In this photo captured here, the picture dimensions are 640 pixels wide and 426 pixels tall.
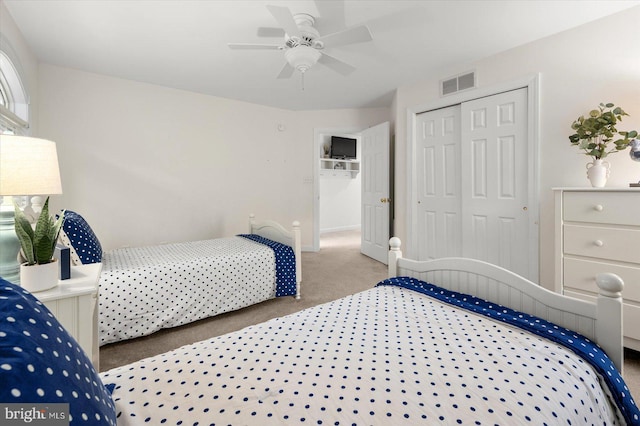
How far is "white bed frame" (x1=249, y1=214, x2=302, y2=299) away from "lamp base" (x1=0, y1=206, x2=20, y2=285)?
6.42ft

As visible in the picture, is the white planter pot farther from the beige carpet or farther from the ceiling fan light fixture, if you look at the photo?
the ceiling fan light fixture

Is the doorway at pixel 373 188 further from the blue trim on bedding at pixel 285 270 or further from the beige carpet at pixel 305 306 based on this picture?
the blue trim on bedding at pixel 285 270

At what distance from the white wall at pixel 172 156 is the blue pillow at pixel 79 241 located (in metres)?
1.59

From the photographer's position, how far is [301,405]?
0.75 metres

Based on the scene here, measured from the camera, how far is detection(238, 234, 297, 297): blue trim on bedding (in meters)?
2.87

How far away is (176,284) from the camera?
2.30 m

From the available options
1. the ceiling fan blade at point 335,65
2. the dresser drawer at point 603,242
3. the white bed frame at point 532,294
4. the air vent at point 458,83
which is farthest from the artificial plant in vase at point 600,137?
the ceiling fan blade at point 335,65

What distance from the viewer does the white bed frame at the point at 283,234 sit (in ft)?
9.59

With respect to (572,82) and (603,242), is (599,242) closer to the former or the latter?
(603,242)

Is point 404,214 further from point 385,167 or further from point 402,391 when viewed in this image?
point 402,391

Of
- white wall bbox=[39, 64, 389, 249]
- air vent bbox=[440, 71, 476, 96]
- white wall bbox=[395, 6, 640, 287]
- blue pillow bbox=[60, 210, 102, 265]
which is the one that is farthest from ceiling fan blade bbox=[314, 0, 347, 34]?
white wall bbox=[39, 64, 389, 249]

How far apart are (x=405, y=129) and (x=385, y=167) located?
2.22 feet

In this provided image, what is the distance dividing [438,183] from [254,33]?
2.50 m

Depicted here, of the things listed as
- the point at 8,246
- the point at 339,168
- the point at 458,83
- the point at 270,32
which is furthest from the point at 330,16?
the point at 339,168
